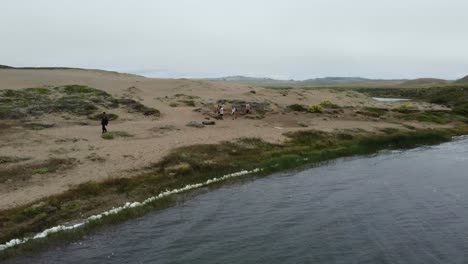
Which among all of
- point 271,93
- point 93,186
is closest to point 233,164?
point 93,186

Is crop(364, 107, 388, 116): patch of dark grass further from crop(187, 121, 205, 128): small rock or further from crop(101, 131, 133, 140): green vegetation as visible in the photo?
crop(101, 131, 133, 140): green vegetation

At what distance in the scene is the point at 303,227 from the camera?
2464 centimetres

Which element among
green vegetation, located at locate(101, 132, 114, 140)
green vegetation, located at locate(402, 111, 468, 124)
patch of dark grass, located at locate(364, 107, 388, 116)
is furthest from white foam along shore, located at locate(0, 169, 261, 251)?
green vegetation, located at locate(402, 111, 468, 124)

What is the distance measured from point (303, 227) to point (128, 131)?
31.3 metres

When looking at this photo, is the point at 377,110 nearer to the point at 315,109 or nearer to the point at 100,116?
the point at 315,109

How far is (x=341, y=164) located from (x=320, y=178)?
24.0 ft

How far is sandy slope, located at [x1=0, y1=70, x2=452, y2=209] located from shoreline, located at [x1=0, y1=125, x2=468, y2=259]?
7.62 feet

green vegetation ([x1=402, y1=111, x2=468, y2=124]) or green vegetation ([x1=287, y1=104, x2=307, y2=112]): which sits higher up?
green vegetation ([x1=287, y1=104, x2=307, y2=112])

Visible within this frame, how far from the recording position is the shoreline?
77.9ft

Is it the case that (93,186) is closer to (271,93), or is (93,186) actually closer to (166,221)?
(166,221)

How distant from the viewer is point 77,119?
57844 millimetres

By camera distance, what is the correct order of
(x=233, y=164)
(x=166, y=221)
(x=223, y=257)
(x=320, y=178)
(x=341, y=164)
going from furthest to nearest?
(x=341, y=164) → (x=233, y=164) → (x=320, y=178) → (x=166, y=221) → (x=223, y=257)

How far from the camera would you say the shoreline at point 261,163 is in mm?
23734

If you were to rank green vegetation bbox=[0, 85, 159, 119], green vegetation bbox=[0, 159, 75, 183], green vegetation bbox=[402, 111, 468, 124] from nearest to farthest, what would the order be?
1. green vegetation bbox=[0, 159, 75, 183]
2. green vegetation bbox=[0, 85, 159, 119]
3. green vegetation bbox=[402, 111, 468, 124]
